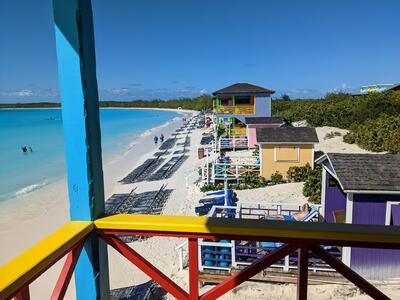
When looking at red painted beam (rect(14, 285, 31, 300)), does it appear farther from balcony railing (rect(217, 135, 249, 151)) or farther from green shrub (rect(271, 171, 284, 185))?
balcony railing (rect(217, 135, 249, 151))

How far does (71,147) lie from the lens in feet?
5.67

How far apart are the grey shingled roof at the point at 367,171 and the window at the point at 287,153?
8.19 m

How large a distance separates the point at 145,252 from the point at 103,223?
8202 mm

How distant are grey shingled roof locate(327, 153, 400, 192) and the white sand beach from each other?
198cm

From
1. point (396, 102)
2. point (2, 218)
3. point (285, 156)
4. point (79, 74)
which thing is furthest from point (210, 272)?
point (396, 102)

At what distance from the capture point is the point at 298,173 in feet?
51.5

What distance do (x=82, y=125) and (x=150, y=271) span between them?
83cm

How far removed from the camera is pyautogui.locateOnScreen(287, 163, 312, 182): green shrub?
15508 millimetres

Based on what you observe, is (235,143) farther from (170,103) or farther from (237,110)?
(170,103)

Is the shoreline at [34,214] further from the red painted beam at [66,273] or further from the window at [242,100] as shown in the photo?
the window at [242,100]

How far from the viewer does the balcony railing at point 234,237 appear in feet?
5.07

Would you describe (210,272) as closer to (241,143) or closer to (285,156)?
(285,156)

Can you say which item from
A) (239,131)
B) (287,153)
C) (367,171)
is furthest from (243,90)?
(367,171)

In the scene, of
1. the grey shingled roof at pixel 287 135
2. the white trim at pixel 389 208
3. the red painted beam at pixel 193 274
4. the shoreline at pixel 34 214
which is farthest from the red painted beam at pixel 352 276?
the grey shingled roof at pixel 287 135
